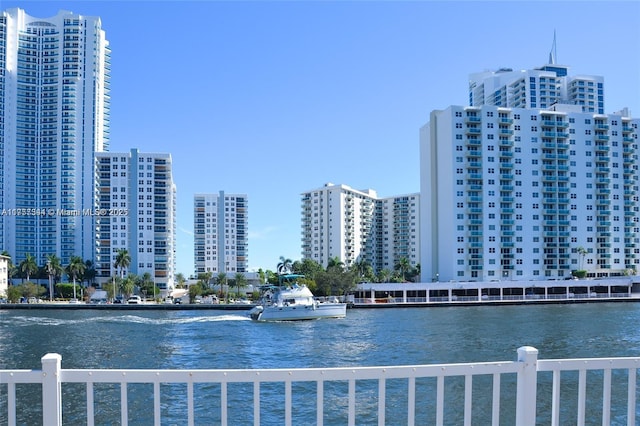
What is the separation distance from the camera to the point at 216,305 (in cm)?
8900

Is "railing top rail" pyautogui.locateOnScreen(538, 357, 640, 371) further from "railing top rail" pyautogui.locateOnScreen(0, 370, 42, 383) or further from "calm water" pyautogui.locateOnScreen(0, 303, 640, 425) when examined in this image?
"calm water" pyautogui.locateOnScreen(0, 303, 640, 425)

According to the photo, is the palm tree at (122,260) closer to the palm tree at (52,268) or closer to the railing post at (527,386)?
the palm tree at (52,268)

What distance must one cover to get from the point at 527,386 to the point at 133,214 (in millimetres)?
122521

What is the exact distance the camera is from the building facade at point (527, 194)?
A: 89625mm

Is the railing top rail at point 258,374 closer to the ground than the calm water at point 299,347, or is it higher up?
higher up

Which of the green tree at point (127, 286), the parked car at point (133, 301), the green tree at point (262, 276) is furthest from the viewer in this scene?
the green tree at point (262, 276)

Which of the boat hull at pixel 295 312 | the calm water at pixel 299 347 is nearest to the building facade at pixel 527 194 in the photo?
the boat hull at pixel 295 312

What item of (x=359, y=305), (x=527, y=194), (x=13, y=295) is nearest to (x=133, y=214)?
(x=13, y=295)

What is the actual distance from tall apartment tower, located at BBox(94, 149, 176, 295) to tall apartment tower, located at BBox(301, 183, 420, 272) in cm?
3564

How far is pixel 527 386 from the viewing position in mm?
4332

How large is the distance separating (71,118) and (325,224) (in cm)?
Answer: 6223

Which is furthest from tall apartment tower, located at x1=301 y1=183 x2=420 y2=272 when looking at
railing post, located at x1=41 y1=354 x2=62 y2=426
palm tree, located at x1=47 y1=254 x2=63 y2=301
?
railing post, located at x1=41 y1=354 x2=62 y2=426

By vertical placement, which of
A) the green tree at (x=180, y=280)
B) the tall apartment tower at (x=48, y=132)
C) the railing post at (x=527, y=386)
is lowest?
the green tree at (x=180, y=280)

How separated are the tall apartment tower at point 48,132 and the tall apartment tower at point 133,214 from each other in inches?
263
